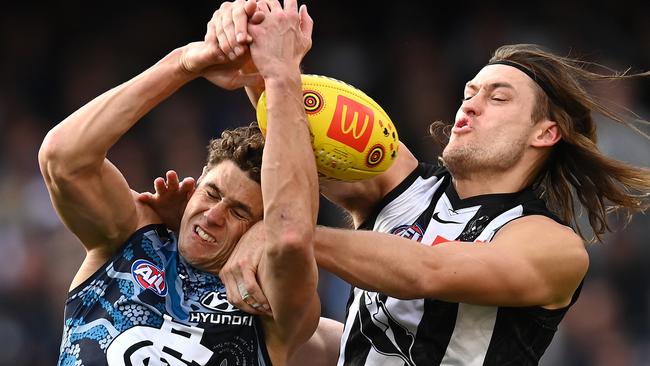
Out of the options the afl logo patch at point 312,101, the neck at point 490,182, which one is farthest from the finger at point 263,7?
the neck at point 490,182

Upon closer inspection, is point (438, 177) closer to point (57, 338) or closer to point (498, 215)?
point (498, 215)

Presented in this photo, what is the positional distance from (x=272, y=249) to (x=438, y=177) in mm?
1542

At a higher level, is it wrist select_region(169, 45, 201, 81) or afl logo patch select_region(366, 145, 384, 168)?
wrist select_region(169, 45, 201, 81)

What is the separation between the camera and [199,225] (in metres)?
A: 4.07

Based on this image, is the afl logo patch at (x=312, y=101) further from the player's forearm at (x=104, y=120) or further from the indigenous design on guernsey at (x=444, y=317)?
the indigenous design on guernsey at (x=444, y=317)

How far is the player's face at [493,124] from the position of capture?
471 cm

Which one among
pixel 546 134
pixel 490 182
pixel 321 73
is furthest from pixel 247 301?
pixel 321 73

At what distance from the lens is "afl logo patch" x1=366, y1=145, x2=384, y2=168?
396cm

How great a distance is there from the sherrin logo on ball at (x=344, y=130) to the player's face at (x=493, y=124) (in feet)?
2.49

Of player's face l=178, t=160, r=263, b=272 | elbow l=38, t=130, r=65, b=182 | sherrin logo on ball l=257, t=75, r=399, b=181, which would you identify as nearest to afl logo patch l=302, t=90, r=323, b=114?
sherrin logo on ball l=257, t=75, r=399, b=181

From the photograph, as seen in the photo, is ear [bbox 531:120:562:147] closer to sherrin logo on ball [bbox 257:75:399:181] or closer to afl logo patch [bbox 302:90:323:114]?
sherrin logo on ball [bbox 257:75:399:181]

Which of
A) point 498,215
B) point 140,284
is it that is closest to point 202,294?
point 140,284

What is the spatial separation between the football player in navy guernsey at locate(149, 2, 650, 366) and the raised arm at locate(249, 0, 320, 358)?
12 cm

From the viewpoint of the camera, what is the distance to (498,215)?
180 inches
